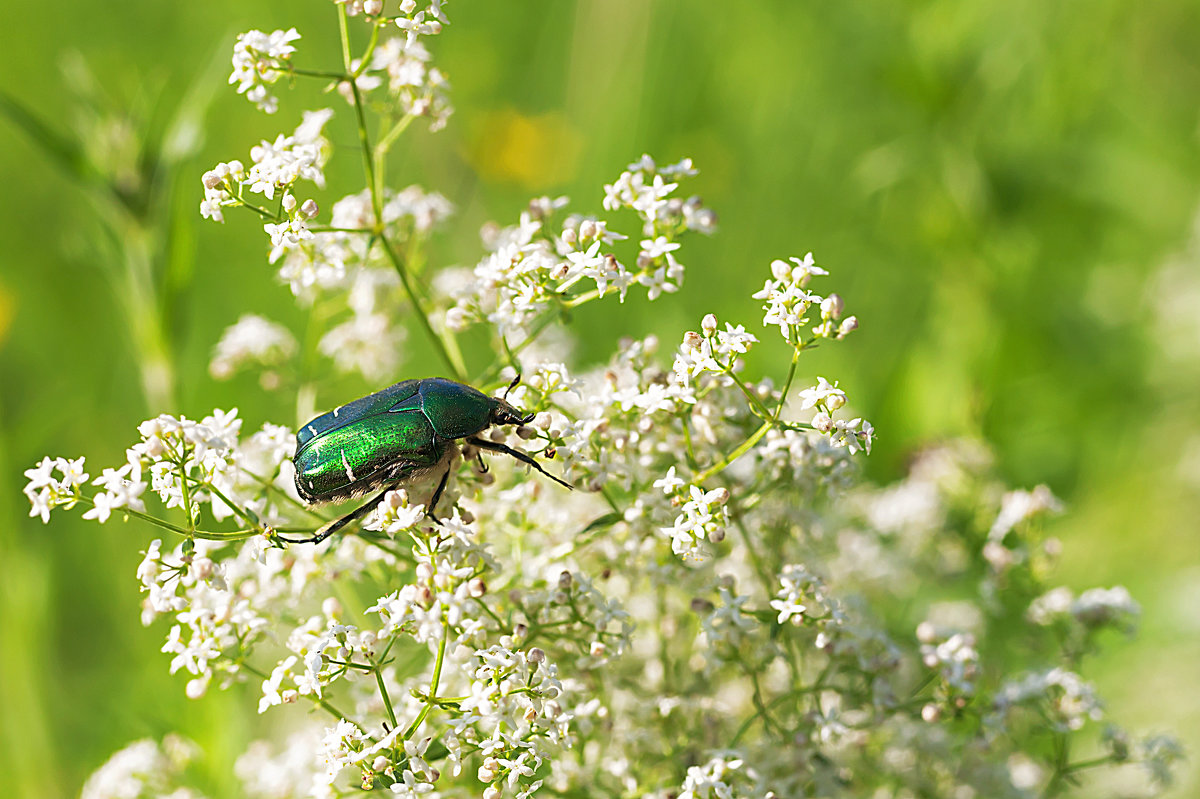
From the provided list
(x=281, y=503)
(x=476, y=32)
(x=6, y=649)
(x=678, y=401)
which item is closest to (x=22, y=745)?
(x=6, y=649)

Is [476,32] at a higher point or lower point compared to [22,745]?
higher

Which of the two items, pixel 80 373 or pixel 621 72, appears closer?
pixel 80 373

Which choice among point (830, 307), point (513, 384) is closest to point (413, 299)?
point (513, 384)

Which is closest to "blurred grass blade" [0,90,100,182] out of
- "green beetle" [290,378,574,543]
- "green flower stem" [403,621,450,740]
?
"green beetle" [290,378,574,543]

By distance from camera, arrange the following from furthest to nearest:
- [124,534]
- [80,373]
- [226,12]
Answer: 1. [226,12]
2. [80,373]
3. [124,534]

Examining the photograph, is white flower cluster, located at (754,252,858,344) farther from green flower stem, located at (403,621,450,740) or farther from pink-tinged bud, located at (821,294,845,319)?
green flower stem, located at (403,621,450,740)

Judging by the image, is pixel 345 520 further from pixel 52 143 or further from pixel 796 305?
pixel 52 143

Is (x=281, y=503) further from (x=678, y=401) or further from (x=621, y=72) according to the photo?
(x=621, y=72)
